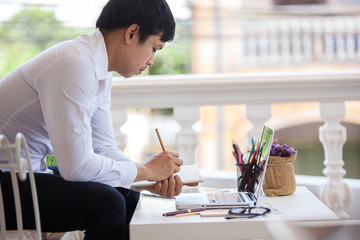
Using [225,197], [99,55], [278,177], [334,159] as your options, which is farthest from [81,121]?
[334,159]

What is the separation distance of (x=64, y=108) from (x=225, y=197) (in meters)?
0.46

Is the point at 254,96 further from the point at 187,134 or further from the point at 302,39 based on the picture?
the point at 302,39

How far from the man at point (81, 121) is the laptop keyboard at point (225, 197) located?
9 cm

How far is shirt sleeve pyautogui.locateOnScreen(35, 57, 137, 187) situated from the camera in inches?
44.6

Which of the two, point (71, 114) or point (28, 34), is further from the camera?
point (28, 34)

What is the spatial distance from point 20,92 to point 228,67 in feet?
25.4

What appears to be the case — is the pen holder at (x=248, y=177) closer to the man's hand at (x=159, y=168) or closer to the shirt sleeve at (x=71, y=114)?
→ the man's hand at (x=159, y=168)

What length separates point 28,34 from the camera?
8.84 metres

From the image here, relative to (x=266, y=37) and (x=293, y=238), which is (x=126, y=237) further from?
(x=266, y=37)

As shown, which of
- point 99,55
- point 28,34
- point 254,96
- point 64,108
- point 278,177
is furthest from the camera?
point 28,34

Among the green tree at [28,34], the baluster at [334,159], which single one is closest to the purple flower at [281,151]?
the baluster at [334,159]

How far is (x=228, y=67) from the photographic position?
348 inches

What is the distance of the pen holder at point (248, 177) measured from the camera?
4.56 feet

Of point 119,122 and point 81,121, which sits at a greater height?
point 81,121
